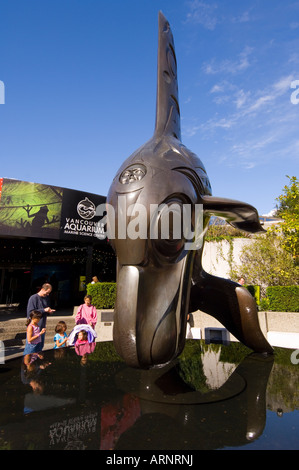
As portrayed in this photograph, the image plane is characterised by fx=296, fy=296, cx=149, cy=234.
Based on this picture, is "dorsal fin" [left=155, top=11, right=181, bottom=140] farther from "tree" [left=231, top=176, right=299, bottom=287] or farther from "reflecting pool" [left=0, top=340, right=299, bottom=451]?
"tree" [left=231, top=176, right=299, bottom=287]

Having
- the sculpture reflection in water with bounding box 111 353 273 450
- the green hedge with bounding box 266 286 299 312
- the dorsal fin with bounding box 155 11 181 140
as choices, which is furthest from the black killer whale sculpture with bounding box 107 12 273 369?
the green hedge with bounding box 266 286 299 312

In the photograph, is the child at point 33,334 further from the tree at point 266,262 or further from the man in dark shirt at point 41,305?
the tree at point 266,262

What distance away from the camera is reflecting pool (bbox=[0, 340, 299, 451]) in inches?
83.7

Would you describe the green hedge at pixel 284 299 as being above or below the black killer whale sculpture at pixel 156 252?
below

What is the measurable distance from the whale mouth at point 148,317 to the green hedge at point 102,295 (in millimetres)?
8746

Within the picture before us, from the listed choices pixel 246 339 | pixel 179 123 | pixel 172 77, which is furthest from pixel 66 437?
pixel 172 77

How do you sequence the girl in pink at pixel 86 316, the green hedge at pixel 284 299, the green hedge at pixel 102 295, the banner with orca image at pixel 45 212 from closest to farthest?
1. the girl in pink at pixel 86 316
2. the green hedge at pixel 284 299
3. the green hedge at pixel 102 295
4. the banner with orca image at pixel 45 212

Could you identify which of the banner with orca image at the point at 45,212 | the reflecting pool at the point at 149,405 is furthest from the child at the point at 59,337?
the banner with orca image at the point at 45,212

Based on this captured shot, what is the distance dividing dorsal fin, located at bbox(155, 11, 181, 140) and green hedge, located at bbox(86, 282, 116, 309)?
795 centimetres

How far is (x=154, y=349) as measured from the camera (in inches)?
108

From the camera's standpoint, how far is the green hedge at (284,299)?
1004 centimetres
